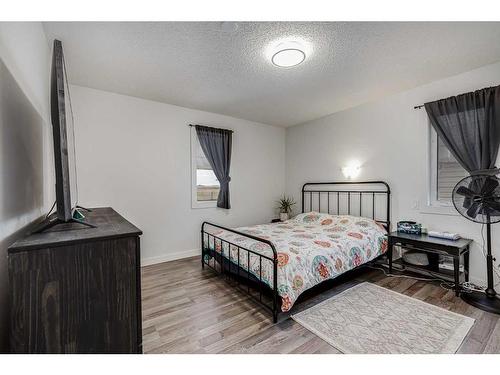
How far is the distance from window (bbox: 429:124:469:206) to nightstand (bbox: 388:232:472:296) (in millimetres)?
535

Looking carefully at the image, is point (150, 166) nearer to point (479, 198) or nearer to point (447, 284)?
point (479, 198)

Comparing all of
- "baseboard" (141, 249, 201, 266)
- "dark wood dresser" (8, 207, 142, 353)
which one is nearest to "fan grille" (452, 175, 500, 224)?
"dark wood dresser" (8, 207, 142, 353)

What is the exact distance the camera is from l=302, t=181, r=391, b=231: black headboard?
3.39 m

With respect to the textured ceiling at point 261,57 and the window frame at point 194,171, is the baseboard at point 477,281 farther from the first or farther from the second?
the window frame at point 194,171

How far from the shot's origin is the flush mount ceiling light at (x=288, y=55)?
2051mm

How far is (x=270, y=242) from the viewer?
197 cm

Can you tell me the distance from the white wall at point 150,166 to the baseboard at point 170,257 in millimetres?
14

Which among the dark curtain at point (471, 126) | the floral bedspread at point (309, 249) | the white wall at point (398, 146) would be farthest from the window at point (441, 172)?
the floral bedspread at point (309, 249)

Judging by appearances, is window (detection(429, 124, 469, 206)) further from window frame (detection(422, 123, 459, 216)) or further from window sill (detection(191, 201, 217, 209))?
window sill (detection(191, 201, 217, 209))

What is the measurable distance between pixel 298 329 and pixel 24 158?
A: 7.08ft

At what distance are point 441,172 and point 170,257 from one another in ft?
13.0

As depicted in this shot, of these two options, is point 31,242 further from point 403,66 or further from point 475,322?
point 403,66
